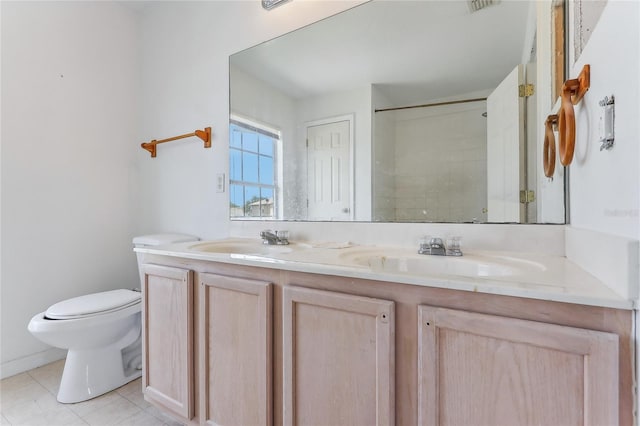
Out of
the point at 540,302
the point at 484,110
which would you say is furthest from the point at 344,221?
the point at 540,302

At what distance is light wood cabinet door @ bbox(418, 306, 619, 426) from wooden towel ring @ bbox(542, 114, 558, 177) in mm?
622

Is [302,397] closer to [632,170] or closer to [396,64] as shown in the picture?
[632,170]

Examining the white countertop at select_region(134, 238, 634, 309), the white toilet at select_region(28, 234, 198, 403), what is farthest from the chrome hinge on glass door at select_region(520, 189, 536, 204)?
the white toilet at select_region(28, 234, 198, 403)

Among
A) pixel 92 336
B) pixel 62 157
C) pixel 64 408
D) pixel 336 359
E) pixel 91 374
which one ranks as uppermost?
pixel 62 157

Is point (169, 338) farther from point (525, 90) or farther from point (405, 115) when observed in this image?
point (525, 90)

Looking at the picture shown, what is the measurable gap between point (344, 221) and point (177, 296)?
30.0 inches

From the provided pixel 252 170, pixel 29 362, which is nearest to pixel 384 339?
pixel 252 170

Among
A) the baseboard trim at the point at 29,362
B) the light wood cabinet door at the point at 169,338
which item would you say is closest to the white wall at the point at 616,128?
the light wood cabinet door at the point at 169,338

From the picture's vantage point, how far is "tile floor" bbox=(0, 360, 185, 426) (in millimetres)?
1367

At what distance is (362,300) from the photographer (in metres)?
0.77

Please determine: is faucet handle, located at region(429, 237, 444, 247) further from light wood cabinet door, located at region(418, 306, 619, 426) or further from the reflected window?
the reflected window

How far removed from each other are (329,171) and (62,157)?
5.86 feet

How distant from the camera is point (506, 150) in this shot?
3.61ft

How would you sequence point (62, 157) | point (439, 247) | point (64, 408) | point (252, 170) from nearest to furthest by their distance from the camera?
1. point (439, 247)
2. point (64, 408)
3. point (252, 170)
4. point (62, 157)
